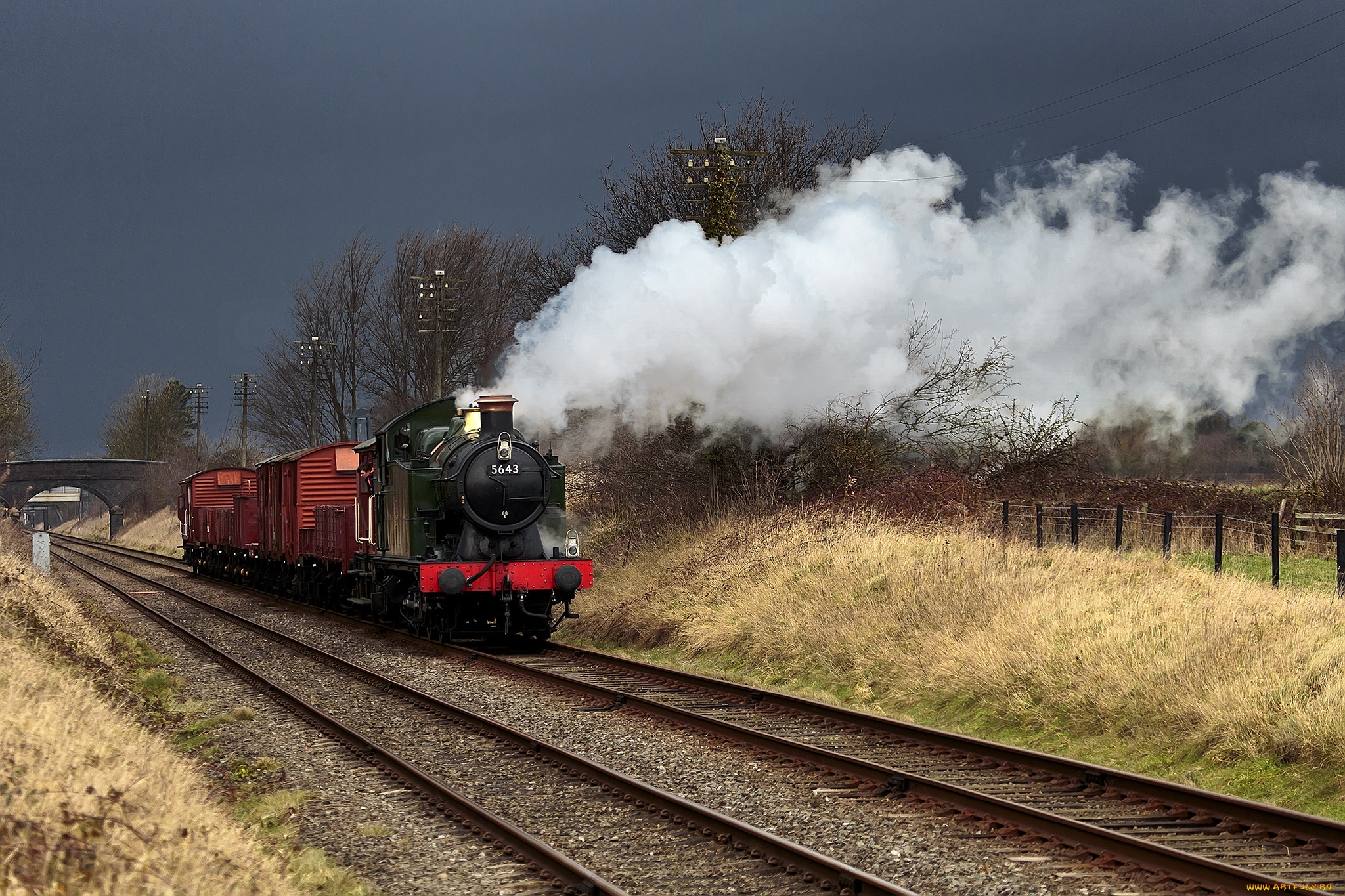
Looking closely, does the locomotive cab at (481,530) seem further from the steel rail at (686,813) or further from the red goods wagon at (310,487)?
the red goods wagon at (310,487)

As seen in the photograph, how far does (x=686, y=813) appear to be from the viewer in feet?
22.8

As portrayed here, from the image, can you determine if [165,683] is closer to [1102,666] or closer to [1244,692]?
[1102,666]

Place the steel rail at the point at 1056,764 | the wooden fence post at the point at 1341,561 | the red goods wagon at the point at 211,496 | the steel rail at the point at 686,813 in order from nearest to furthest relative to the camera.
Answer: the steel rail at the point at 686,813
the steel rail at the point at 1056,764
the wooden fence post at the point at 1341,561
the red goods wagon at the point at 211,496

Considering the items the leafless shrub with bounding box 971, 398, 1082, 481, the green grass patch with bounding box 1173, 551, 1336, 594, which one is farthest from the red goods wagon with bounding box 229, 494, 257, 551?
the green grass patch with bounding box 1173, 551, 1336, 594

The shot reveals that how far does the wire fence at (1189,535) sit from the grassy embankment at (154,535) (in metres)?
44.2

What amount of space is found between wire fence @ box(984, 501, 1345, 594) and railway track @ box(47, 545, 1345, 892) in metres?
7.44

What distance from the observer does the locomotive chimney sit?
48.4ft

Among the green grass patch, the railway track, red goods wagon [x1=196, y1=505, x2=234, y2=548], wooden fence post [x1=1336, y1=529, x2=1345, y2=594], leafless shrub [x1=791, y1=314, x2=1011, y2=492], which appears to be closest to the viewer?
the railway track

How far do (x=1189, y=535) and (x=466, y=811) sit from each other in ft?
54.0

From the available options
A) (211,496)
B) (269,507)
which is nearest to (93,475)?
(211,496)

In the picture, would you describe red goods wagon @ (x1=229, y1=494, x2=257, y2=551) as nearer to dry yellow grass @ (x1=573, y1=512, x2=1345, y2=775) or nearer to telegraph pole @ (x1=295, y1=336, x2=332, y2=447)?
dry yellow grass @ (x1=573, y1=512, x2=1345, y2=775)

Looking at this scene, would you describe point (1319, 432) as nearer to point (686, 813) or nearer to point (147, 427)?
point (686, 813)

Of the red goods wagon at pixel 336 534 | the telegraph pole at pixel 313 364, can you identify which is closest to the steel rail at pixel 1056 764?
the red goods wagon at pixel 336 534

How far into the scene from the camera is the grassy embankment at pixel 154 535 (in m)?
61.0
